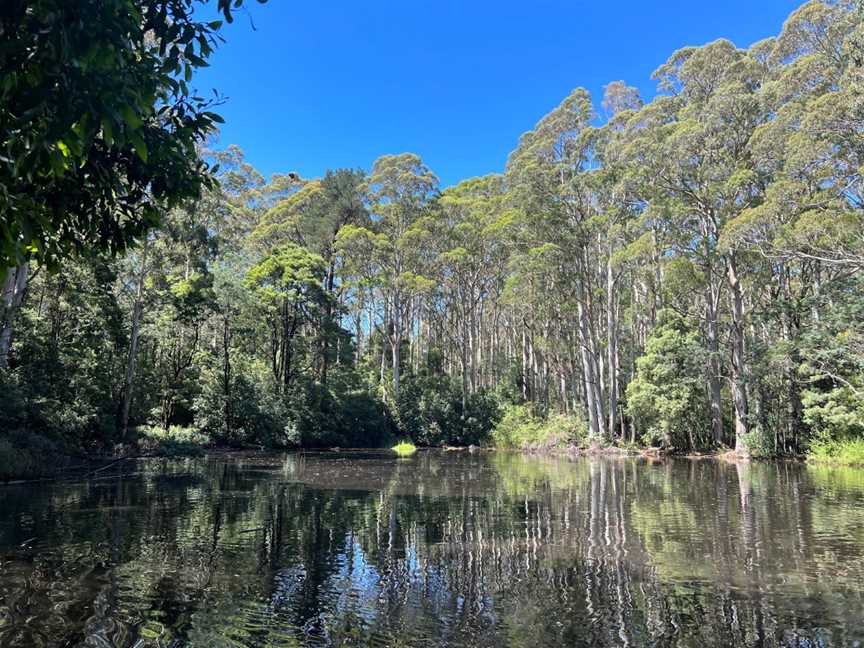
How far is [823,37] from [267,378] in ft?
94.8

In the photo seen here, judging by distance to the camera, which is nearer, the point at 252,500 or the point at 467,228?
the point at 252,500

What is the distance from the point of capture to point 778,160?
2150 cm

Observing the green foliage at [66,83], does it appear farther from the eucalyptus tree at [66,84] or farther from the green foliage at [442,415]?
the green foliage at [442,415]

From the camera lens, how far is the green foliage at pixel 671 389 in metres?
25.8

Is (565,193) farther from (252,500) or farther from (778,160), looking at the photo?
(252,500)

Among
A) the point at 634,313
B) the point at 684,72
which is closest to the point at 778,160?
the point at 684,72

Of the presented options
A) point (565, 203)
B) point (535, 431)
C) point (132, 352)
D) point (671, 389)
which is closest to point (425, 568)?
point (132, 352)

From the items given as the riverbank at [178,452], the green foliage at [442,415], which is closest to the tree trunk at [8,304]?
the riverbank at [178,452]

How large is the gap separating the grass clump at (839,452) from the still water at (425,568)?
909 centimetres

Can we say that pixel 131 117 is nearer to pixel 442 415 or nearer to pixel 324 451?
pixel 324 451

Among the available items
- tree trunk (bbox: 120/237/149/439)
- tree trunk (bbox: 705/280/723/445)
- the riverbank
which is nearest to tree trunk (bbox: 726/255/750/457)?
tree trunk (bbox: 705/280/723/445)

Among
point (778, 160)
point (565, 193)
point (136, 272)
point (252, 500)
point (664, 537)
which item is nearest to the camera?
point (664, 537)

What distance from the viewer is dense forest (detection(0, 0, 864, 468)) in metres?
17.6

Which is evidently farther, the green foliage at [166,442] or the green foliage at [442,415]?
the green foliage at [442,415]
